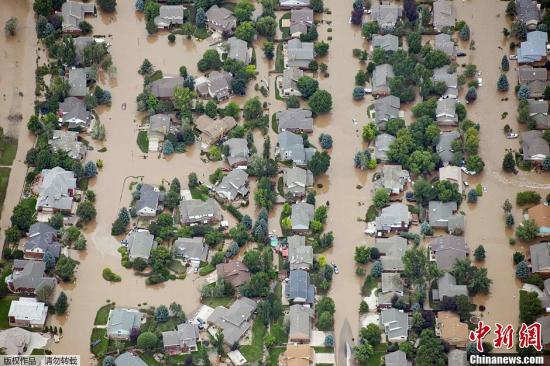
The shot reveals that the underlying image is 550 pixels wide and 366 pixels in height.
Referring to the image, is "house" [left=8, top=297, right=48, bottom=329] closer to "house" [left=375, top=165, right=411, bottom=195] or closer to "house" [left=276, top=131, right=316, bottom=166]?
"house" [left=276, top=131, right=316, bottom=166]

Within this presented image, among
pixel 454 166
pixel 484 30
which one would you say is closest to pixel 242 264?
pixel 454 166

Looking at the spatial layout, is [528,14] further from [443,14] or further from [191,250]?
[191,250]

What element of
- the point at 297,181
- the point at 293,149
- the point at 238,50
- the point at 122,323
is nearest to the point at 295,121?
the point at 293,149

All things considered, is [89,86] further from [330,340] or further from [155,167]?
[330,340]

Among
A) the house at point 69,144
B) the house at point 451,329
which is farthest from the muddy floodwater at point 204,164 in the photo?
the house at point 451,329

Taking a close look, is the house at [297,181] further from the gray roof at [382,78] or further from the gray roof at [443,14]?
the gray roof at [443,14]

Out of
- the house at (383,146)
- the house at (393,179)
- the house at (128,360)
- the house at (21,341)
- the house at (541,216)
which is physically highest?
the house at (383,146)
